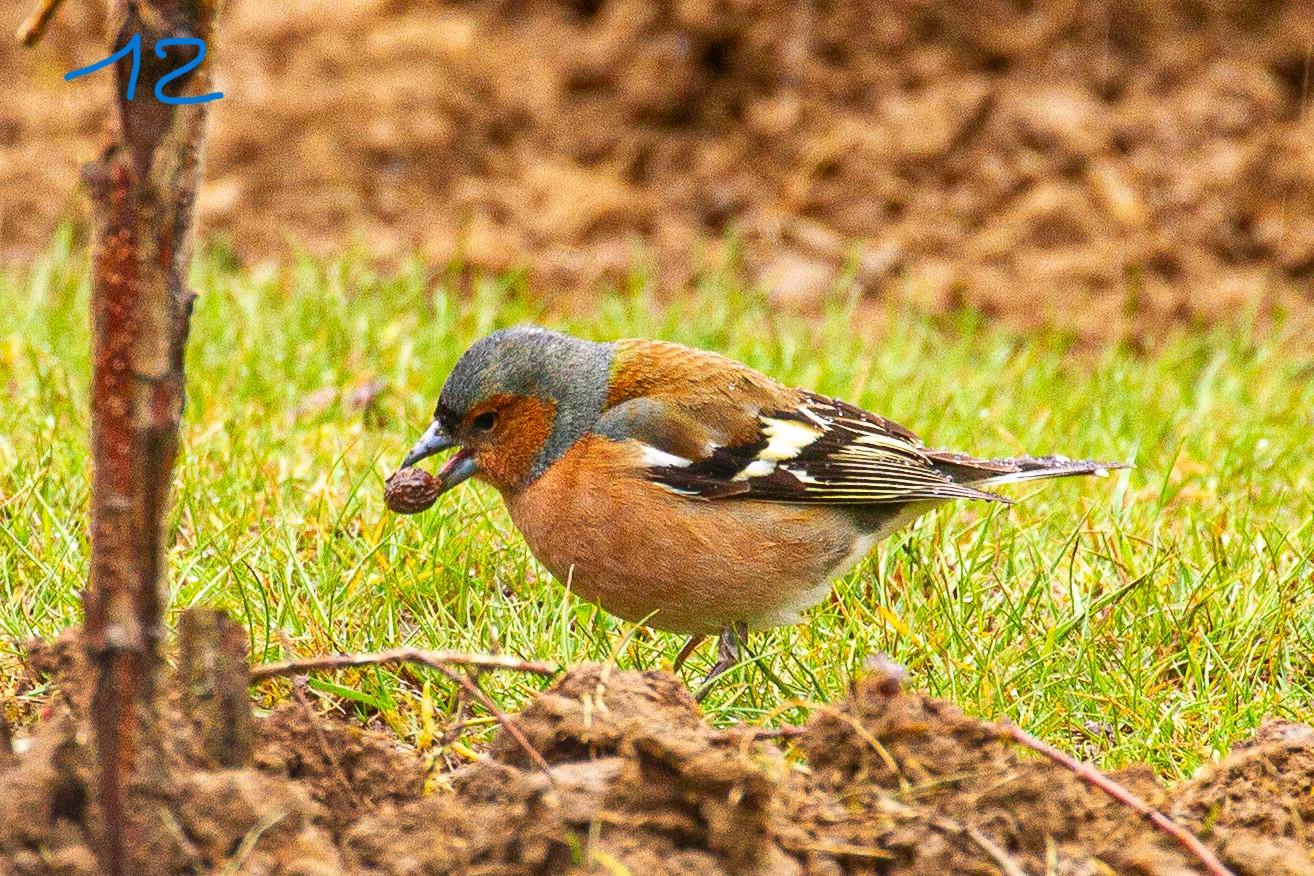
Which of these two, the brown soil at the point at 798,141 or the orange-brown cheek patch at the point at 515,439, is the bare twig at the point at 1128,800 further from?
the brown soil at the point at 798,141

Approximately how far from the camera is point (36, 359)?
18.7 feet

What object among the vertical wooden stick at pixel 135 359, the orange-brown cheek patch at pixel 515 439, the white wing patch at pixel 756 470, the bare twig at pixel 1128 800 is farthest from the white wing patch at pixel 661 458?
the vertical wooden stick at pixel 135 359

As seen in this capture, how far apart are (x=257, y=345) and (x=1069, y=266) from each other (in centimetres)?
421

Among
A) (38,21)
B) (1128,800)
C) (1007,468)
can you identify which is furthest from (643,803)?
(1007,468)

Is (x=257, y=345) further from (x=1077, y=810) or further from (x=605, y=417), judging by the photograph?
(x=1077, y=810)

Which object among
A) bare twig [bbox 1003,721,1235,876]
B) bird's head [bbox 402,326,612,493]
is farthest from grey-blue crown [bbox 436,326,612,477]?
bare twig [bbox 1003,721,1235,876]

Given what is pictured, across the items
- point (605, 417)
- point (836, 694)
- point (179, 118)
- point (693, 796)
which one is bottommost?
point (836, 694)

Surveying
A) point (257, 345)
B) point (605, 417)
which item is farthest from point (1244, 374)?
point (257, 345)

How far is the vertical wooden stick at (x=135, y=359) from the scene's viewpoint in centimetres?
232

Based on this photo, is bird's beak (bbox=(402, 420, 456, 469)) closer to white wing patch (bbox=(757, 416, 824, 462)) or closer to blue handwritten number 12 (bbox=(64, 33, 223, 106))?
white wing patch (bbox=(757, 416, 824, 462))

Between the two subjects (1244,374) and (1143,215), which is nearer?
(1244,374)

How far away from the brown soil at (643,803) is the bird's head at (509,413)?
1455mm

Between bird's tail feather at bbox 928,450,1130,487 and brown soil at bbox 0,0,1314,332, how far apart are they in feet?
11.3

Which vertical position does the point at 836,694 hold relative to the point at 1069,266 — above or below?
below
